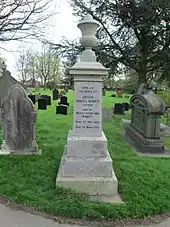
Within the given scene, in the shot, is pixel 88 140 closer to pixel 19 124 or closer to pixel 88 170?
pixel 88 170

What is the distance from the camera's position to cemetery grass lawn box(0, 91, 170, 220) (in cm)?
390

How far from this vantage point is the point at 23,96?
663cm

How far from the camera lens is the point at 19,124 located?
6.67 metres

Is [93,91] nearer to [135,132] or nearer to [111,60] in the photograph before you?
[135,132]

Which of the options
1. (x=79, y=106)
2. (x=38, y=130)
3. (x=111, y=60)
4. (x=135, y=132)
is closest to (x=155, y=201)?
(x=79, y=106)

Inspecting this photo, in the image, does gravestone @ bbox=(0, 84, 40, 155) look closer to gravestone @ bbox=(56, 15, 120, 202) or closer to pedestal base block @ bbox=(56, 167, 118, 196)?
gravestone @ bbox=(56, 15, 120, 202)

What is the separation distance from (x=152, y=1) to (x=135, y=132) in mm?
11966

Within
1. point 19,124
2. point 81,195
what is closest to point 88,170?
point 81,195

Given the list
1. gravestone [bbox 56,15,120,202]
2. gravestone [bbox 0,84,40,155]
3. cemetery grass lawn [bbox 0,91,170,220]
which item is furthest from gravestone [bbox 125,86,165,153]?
gravestone [bbox 56,15,120,202]

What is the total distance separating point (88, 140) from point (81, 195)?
0.99 metres

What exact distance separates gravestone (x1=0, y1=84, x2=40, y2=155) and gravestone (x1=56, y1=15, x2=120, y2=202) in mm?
2041

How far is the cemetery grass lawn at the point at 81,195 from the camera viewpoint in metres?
3.90

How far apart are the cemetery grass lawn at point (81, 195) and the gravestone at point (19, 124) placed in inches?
16.7

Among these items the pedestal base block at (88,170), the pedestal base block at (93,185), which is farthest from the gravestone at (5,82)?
the pedestal base block at (93,185)
